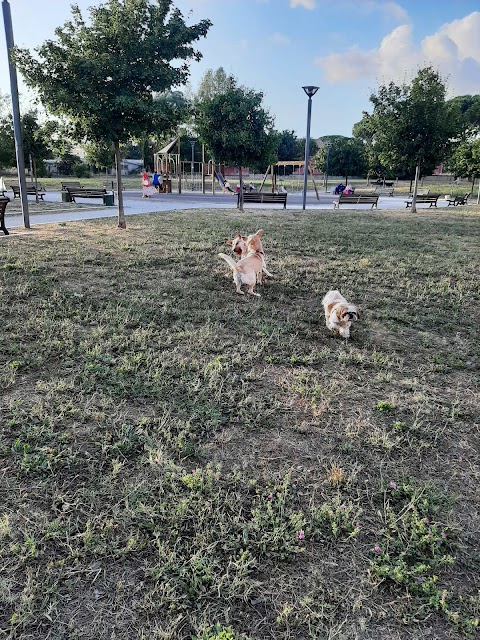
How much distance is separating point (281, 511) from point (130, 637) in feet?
2.73

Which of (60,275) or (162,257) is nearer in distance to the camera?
(60,275)

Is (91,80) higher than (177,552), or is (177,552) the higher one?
(91,80)

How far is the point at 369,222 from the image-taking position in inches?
547

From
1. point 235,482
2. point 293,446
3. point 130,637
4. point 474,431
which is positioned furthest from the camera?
point 474,431

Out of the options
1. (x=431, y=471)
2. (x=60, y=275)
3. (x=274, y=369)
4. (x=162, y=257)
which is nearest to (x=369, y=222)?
(x=162, y=257)

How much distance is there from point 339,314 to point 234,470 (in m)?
2.29

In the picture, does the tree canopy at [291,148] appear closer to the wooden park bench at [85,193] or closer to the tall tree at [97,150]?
the wooden park bench at [85,193]

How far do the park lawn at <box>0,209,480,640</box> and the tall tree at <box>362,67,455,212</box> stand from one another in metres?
14.8

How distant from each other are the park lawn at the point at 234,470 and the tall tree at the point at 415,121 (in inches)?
581

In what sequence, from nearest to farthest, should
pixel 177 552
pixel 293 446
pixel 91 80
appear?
pixel 177 552, pixel 293 446, pixel 91 80

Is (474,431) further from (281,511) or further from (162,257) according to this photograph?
(162,257)

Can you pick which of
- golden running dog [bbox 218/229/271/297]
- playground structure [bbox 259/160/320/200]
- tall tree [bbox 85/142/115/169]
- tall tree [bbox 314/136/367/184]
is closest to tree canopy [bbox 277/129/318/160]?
playground structure [bbox 259/160/320/200]

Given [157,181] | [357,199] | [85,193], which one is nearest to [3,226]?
[85,193]

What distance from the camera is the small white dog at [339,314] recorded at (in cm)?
426
